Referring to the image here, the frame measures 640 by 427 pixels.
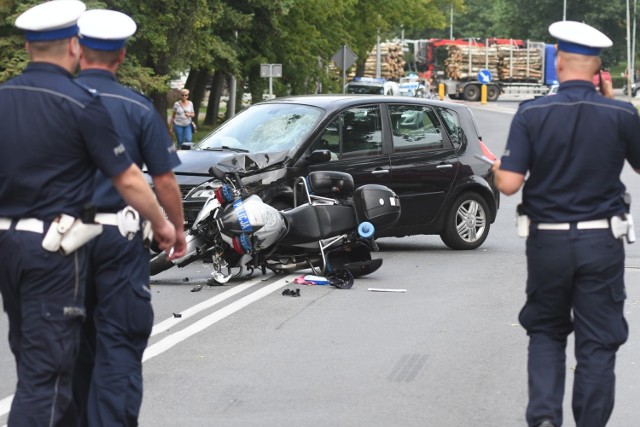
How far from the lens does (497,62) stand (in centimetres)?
8425

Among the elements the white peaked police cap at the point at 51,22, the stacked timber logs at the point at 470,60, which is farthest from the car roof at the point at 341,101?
the stacked timber logs at the point at 470,60

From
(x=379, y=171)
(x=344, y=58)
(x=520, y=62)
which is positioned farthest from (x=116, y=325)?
(x=520, y=62)

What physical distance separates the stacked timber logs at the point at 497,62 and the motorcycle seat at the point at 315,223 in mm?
71663

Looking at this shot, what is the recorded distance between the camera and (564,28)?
6027mm

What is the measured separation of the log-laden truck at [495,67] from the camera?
3282 inches

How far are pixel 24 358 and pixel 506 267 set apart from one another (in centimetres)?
863

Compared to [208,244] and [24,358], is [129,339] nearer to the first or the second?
[24,358]

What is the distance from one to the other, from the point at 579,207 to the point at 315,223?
6084mm

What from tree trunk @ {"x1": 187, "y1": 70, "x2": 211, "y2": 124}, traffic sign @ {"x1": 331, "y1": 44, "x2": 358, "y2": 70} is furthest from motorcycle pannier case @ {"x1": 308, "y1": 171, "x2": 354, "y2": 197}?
tree trunk @ {"x1": 187, "y1": 70, "x2": 211, "y2": 124}

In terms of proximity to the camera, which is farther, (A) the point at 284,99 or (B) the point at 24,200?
(A) the point at 284,99

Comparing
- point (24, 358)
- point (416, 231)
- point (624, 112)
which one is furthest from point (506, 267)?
point (24, 358)

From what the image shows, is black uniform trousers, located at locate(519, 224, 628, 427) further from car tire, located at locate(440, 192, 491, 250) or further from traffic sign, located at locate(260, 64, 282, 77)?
traffic sign, located at locate(260, 64, 282, 77)

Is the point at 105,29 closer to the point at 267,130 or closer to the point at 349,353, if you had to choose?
the point at 349,353

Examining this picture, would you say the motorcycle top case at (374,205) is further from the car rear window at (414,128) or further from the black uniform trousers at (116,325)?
the black uniform trousers at (116,325)
